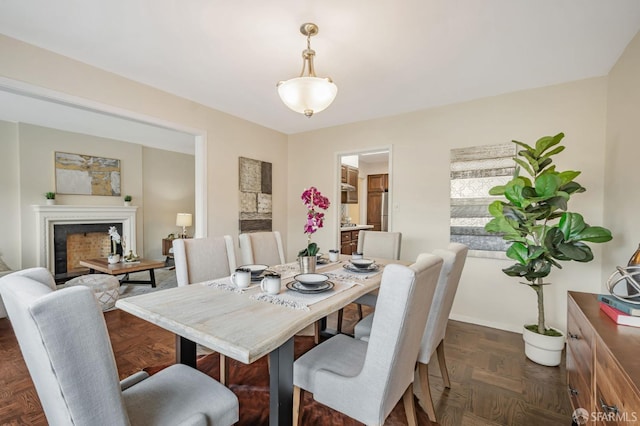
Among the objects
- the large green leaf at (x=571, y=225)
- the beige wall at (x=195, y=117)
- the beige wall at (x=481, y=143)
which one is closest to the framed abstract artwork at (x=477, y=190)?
the beige wall at (x=481, y=143)

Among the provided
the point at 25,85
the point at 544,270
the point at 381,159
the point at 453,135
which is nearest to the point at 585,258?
the point at 544,270

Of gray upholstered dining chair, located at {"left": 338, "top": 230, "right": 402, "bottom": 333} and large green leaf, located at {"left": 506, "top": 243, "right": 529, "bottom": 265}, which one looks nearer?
large green leaf, located at {"left": 506, "top": 243, "right": 529, "bottom": 265}

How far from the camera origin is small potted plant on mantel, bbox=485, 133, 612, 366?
2.00 metres

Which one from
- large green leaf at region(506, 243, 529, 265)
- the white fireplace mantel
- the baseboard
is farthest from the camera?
the white fireplace mantel

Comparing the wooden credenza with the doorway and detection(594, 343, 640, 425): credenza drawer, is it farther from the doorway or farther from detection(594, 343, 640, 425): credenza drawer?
the doorway

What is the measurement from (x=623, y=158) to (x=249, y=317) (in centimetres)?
291

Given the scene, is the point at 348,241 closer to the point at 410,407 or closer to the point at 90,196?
the point at 410,407

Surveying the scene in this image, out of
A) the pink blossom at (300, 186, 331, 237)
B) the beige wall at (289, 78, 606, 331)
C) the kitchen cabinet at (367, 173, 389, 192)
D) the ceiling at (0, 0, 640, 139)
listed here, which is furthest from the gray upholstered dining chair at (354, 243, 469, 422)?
the kitchen cabinet at (367, 173, 389, 192)

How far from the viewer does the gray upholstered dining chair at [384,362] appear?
40.4 inches

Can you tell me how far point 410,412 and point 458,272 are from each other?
0.80 meters

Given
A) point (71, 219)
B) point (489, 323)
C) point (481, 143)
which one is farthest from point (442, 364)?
point (71, 219)

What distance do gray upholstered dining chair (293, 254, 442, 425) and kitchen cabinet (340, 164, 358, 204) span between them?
4.15 metres

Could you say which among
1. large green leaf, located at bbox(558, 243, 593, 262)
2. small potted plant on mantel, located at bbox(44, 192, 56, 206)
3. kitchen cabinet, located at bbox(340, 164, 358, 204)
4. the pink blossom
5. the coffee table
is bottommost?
the coffee table

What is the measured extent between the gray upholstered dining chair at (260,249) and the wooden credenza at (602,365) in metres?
2.16
